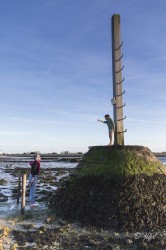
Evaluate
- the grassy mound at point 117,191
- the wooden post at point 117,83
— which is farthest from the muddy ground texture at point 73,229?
the wooden post at point 117,83

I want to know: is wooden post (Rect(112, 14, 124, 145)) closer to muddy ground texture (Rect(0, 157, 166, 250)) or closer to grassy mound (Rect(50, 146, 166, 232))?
grassy mound (Rect(50, 146, 166, 232))

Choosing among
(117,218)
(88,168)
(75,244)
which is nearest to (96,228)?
(117,218)

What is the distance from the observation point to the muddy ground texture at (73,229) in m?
9.87

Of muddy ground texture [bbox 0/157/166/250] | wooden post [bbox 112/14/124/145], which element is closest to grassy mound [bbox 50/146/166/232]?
muddy ground texture [bbox 0/157/166/250]

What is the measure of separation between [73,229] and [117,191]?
184cm

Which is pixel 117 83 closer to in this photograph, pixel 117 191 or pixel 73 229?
pixel 117 191

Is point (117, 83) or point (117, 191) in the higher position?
point (117, 83)

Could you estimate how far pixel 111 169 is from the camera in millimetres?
12141

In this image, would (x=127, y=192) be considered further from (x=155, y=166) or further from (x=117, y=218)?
(x=155, y=166)

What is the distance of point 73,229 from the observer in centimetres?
1117

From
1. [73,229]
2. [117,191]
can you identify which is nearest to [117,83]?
[117,191]

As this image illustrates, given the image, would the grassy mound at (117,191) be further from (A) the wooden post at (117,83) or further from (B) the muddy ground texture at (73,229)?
(A) the wooden post at (117,83)

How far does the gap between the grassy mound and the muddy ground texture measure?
33mm

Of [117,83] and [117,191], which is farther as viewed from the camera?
[117,83]
